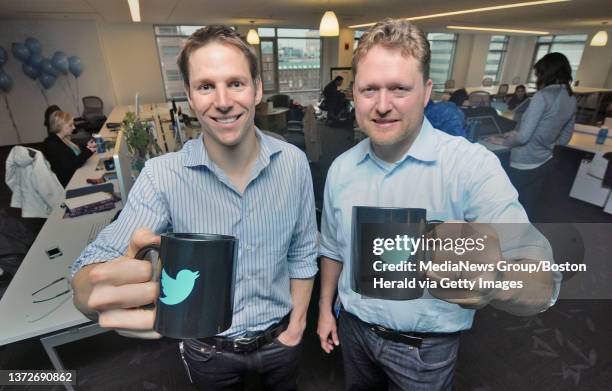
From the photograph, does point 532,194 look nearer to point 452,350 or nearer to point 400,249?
point 452,350

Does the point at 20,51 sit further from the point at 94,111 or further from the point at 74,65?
the point at 94,111

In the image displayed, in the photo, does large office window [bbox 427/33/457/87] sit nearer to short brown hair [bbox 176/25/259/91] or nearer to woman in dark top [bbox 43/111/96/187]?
woman in dark top [bbox 43/111/96/187]

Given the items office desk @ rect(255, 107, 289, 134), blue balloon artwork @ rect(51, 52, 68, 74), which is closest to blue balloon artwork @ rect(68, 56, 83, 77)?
blue balloon artwork @ rect(51, 52, 68, 74)

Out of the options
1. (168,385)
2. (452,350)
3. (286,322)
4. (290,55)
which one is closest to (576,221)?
(452,350)

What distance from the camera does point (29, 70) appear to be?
684 centimetres

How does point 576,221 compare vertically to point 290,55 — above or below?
below

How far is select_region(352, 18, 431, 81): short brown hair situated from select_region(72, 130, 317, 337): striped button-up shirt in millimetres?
396

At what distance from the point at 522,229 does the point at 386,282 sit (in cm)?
36

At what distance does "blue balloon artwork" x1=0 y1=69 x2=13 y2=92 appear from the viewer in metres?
6.60

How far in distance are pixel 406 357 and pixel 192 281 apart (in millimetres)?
762

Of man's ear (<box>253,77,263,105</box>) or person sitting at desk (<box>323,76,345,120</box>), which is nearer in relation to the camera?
man's ear (<box>253,77,263,105</box>)

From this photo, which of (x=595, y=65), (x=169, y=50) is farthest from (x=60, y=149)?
(x=595, y=65)

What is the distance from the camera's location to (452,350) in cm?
100

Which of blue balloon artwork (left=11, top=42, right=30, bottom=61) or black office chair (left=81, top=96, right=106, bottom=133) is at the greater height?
blue balloon artwork (left=11, top=42, right=30, bottom=61)
